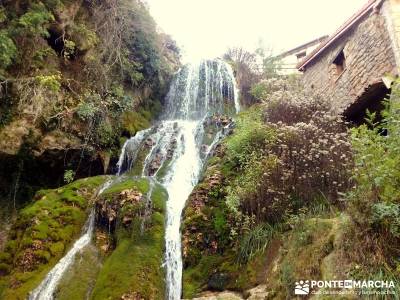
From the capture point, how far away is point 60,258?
7879 mm

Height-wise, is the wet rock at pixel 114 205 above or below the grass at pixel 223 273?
above

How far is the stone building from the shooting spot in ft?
27.0

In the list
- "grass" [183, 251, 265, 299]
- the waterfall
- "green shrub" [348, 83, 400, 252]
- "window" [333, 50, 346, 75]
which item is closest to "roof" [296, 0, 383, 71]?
"window" [333, 50, 346, 75]

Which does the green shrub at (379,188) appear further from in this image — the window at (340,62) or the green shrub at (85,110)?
the green shrub at (85,110)

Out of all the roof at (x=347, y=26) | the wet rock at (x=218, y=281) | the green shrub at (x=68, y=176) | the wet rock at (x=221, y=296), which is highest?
the roof at (x=347, y=26)

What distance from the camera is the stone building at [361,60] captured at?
324 inches

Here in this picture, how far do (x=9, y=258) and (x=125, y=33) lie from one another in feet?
29.1

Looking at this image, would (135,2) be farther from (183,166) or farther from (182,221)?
(182,221)

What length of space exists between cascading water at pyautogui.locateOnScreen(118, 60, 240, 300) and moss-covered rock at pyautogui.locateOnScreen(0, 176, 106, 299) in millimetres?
2143

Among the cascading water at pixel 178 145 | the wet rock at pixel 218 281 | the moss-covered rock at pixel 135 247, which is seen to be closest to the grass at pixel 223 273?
the wet rock at pixel 218 281

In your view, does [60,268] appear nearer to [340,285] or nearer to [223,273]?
[223,273]

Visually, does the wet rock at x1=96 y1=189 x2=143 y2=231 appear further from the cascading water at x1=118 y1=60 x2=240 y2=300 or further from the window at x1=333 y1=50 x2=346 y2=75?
the window at x1=333 y1=50 x2=346 y2=75

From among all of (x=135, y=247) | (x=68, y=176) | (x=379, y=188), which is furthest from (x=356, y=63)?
(x=68, y=176)

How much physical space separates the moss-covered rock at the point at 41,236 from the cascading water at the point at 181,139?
2.14 metres
